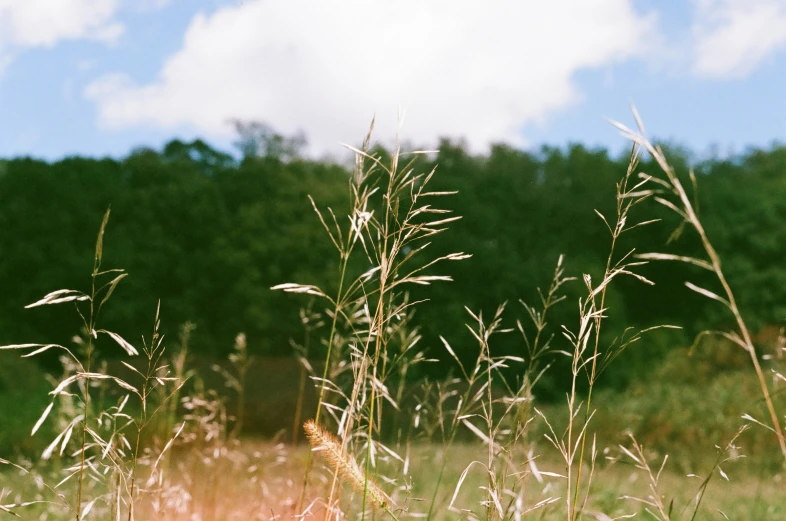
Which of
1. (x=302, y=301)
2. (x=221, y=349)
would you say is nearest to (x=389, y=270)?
(x=302, y=301)

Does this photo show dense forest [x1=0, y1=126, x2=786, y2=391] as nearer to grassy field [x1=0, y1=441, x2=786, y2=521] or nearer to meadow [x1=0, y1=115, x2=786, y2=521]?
meadow [x1=0, y1=115, x2=786, y2=521]

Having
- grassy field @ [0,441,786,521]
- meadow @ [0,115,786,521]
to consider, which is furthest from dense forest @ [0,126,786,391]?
grassy field @ [0,441,786,521]

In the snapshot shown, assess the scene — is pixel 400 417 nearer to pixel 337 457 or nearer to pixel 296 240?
pixel 296 240

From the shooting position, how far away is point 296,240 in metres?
13.1

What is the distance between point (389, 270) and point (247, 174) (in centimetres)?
1427

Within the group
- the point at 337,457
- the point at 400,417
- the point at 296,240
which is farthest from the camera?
the point at 296,240

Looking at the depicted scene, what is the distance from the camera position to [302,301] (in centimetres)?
1255

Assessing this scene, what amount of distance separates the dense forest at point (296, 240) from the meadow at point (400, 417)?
1.68 feet

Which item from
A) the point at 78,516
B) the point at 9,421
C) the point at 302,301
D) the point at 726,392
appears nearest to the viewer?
the point at 78,516

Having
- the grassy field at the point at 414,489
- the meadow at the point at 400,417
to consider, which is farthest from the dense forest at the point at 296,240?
the grassy field at the point at 414,489

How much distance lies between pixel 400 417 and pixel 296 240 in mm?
4828

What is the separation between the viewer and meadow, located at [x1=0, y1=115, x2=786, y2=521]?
119cm

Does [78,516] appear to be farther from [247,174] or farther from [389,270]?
[247,174]

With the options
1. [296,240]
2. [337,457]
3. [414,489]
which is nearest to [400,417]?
[296,240]
